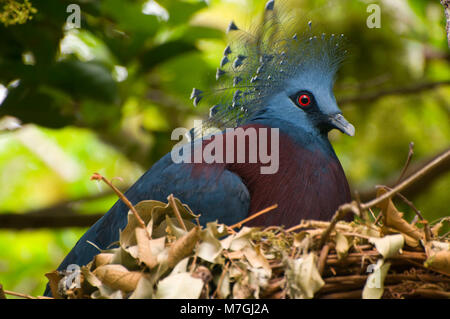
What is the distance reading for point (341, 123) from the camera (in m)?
2.50

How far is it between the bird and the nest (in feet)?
2.05

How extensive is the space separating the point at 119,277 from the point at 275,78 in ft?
4.33

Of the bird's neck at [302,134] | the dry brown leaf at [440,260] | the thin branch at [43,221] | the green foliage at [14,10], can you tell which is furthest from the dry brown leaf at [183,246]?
the thin branch at [43,221]

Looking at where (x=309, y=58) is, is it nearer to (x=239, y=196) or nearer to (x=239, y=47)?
(x=239, y=47)

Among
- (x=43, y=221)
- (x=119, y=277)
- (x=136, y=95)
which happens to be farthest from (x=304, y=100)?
(x=43, y=221)

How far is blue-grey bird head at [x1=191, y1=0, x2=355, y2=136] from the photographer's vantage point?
2.61 metres

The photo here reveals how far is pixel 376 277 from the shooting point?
5.20 feet

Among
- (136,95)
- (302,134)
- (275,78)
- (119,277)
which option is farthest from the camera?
(136,95)

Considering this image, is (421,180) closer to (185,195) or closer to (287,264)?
(185,195)

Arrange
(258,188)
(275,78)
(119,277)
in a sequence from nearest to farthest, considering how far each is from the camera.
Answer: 1. (119,277)
2. (258,188)
3. (275,78)

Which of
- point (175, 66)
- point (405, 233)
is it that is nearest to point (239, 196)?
point (405, 233)

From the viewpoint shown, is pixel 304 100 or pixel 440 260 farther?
pixel 304 100
